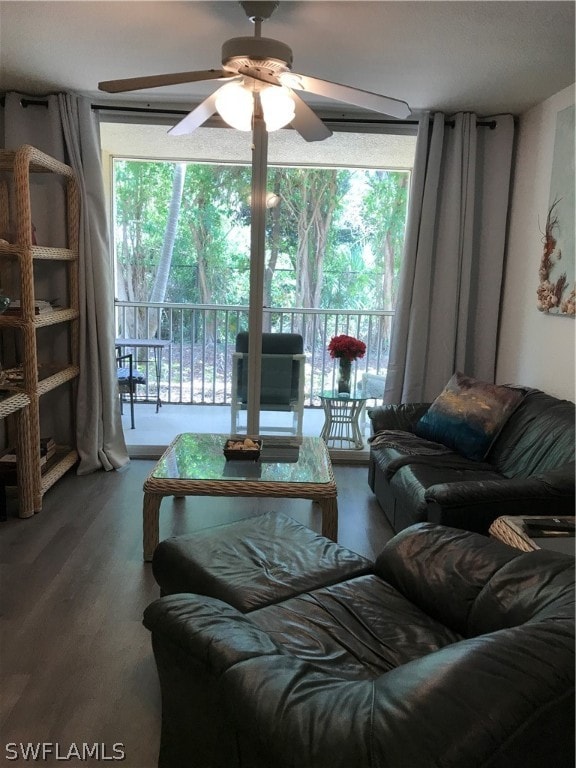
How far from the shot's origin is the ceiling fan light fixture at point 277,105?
2.17 m

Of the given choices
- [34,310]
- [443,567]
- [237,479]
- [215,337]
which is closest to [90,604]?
[237,479]

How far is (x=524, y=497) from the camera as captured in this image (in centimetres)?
234

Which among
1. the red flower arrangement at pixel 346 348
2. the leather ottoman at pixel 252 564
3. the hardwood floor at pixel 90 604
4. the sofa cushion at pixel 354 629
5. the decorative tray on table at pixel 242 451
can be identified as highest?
the red flower arrangement at pixel 346 348

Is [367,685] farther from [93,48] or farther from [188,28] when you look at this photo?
[93,48]

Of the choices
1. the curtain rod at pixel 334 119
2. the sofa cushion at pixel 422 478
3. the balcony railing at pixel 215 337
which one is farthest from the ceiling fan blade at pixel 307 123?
the balcony railing at pixel 215 337

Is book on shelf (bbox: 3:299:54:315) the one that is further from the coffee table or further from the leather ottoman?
the leather ottoman

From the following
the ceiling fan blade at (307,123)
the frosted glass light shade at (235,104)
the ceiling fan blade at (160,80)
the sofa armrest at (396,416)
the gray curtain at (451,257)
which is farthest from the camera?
the gray curtain at (451,257)

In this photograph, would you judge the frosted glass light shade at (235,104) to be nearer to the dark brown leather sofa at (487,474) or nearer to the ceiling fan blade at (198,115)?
the ceiling fan blade at (198,115)

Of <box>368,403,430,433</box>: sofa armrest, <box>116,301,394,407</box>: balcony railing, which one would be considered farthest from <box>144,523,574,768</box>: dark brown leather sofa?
<box>116,301,394,407</box>: balcony railing

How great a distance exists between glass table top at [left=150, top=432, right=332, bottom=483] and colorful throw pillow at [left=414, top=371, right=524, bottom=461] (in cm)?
66

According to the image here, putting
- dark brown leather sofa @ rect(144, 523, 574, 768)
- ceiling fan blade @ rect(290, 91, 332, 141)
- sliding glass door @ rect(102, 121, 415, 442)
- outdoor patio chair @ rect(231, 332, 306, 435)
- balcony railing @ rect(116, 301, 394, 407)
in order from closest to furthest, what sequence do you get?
dark brown leather sofa @ rect(144, 523, 574, 768) < ceiling fan blade @ rect(290, 91, 332, 141) < outdoor patio chair @ rect(231, 332, 306, 435) < sliding glass door @ rect(102, 121, 415, 442) < balcony railing @ rect(116, 301, 394, 407)

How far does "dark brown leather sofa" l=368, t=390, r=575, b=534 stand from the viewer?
2352mm

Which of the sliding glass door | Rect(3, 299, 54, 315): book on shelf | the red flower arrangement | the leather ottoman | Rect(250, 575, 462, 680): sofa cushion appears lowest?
Rect(250, 575, 462, 680): sofa cushion

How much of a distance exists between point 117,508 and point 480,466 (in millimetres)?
1995
